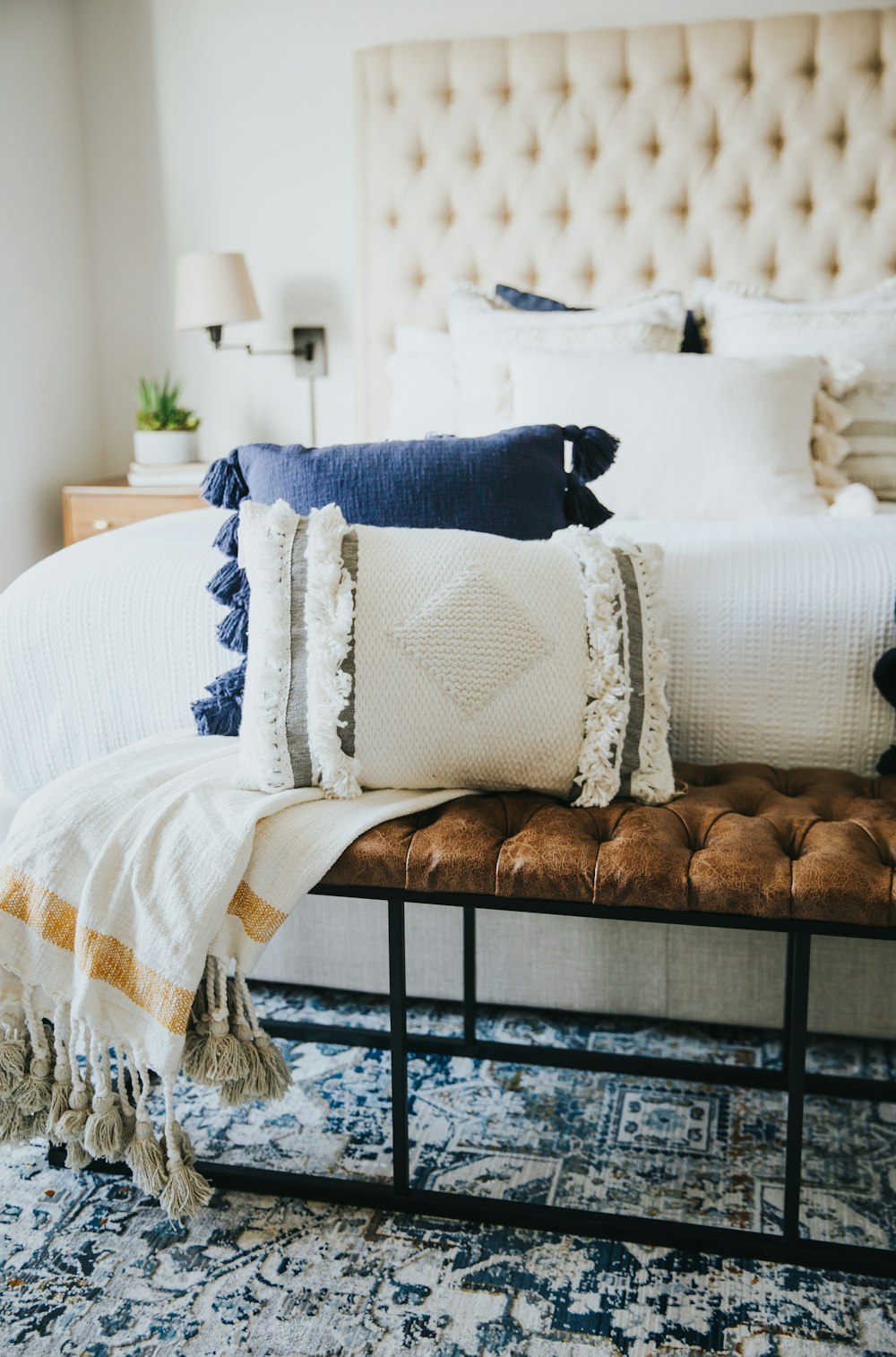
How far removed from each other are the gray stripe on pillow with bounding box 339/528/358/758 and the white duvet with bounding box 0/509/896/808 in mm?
360

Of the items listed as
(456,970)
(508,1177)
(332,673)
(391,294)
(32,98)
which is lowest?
(508,1177)

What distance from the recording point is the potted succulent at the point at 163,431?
11.3 ft

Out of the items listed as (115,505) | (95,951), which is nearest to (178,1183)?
(95,951)

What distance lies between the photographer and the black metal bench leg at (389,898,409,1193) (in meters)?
1.30

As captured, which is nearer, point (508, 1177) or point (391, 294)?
point (508, 1177)

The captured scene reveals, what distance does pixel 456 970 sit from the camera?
5.69 ft

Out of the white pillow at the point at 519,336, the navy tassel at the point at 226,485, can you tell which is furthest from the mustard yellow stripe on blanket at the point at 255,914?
the white pillow at the point at 519,336

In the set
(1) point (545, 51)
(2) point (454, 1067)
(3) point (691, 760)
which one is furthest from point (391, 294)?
(2) point (454, 1067)

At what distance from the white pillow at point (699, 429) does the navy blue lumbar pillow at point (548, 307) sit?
0.55 meters

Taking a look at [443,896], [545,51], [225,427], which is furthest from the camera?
[225,427]

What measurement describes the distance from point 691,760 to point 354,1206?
723 millimetres

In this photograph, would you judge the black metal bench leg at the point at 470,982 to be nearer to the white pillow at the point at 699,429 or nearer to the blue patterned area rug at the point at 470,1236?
the blue patterned area rug at the point at 470,1236

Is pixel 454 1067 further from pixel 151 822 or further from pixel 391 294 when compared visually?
pixel 391 294

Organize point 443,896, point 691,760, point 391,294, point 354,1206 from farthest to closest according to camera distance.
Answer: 1. point 391,294
2. point 691,760
3. point 354,1206
4. point 443,896
